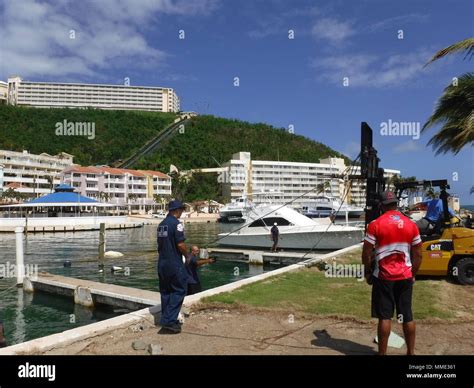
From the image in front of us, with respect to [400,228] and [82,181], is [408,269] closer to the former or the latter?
[400,228]

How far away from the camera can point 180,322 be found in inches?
268

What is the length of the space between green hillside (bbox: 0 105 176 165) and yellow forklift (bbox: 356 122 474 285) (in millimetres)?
139706

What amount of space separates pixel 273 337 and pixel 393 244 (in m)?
2.46

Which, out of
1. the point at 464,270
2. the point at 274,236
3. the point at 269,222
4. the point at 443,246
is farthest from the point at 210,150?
the point at 464,270

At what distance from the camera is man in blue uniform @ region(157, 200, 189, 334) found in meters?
6.54

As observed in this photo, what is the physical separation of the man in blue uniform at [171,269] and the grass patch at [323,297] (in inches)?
75.1

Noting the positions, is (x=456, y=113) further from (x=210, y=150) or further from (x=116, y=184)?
(x=210, y=150)

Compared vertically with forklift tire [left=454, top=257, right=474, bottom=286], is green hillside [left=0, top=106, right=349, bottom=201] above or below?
above

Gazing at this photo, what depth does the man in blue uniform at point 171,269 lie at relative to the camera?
6535 mm

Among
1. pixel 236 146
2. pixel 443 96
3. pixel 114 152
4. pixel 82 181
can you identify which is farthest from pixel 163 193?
pixel 443 96

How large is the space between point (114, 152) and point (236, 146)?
55.0m

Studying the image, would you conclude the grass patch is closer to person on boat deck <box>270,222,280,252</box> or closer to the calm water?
the calm water

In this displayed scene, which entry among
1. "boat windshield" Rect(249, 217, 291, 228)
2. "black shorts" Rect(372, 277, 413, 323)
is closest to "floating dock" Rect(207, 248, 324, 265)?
"boat windshield" Rect(249, 217, 291, 228)
